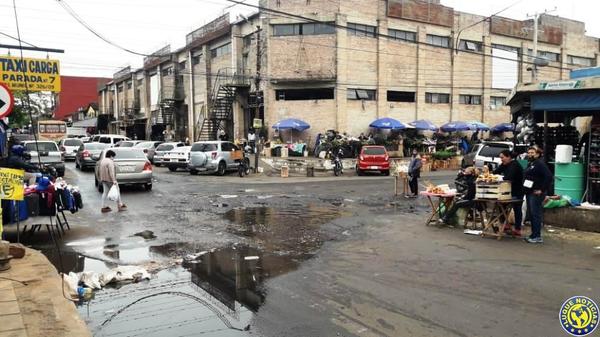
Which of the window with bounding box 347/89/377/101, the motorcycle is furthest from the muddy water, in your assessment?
the window with bounding box 347/89/377/101

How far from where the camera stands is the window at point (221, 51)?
132 ft

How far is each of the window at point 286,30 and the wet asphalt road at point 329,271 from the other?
23.0 meters

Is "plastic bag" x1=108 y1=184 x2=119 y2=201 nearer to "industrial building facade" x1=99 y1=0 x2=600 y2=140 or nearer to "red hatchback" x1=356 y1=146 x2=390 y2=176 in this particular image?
"industrial building facade" x1=99 y1=0 x2=600 y2=140

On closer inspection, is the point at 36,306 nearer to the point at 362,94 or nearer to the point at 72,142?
the point at 72,142

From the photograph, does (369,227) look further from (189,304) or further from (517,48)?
(517,48)

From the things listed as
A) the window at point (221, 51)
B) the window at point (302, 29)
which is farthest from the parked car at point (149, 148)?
the window at point (302, 29)

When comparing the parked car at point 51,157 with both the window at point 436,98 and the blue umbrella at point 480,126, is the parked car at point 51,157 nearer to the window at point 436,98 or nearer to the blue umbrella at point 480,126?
the window at point 436,98

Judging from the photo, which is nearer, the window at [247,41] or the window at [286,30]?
the window at [286,30]

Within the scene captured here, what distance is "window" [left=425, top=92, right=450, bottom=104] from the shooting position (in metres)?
39.8

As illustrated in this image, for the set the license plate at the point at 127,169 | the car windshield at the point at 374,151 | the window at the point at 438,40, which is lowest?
the license plate at the point at 127,169

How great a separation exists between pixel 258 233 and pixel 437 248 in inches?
150

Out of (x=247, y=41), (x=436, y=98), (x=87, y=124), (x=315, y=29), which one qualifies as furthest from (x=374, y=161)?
(x=87, y=124)

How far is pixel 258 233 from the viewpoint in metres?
10.7

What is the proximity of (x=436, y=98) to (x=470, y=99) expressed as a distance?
160 inches
